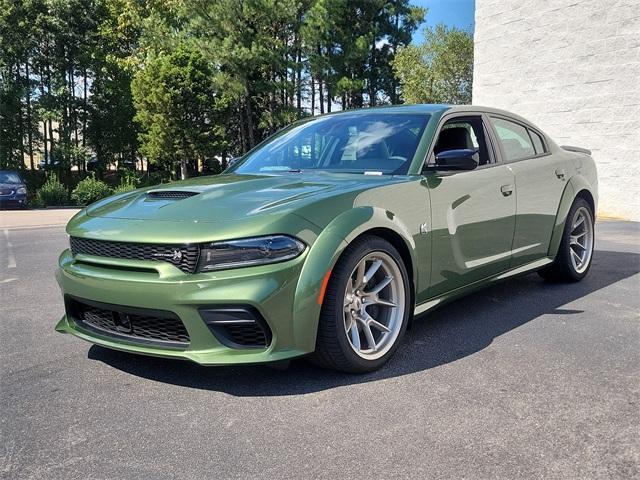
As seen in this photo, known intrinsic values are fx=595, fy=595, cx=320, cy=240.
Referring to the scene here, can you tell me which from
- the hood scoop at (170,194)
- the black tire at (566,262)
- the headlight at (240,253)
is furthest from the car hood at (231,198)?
the black tire at (566,262)

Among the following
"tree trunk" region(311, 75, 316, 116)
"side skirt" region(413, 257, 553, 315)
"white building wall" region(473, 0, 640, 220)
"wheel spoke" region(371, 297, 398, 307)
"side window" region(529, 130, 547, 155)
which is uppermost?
"tree trunk" region(311, 75, 316, 116)

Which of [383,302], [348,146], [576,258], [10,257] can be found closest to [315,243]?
[383,302]

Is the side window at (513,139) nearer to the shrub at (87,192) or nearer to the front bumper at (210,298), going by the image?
the front bumper at (210,298)

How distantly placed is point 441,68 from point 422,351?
31484 mm

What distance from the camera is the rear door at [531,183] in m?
4.45

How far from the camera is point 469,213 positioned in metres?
3.87

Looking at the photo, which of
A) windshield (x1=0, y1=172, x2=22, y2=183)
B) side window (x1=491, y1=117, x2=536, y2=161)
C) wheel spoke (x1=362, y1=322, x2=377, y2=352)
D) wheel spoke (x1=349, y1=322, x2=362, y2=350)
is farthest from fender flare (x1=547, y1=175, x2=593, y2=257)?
windshield (x1=0, y1=172, x2=22, y2=183)

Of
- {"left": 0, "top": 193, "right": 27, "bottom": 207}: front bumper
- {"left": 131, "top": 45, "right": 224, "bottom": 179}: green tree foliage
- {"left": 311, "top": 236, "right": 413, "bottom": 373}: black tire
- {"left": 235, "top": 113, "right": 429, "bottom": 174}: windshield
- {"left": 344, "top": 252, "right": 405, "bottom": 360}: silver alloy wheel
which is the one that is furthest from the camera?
{"left": 131, "top": 45, "right": 224, "bottom": 179}: green tree foliage

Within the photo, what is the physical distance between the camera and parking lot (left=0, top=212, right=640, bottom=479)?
2.24m

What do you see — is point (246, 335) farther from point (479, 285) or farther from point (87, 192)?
point (87, 192)

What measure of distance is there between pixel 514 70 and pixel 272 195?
1283 cm

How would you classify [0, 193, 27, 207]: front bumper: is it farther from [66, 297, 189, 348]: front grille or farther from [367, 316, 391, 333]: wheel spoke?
[367, 316, 391, 333]: wheel spoke

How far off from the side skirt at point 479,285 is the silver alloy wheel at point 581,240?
0.53 metres

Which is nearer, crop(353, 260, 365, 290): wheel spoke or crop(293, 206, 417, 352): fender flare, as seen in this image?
crop(293, 206, 417, 352): fender flare
